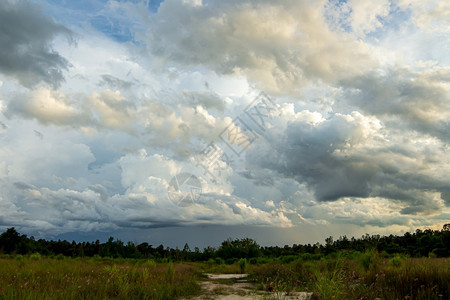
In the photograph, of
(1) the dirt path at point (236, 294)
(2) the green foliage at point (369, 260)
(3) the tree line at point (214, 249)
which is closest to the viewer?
(1) the dirt path at point (236, 294)

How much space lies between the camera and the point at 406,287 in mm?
5848

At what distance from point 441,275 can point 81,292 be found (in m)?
7.20

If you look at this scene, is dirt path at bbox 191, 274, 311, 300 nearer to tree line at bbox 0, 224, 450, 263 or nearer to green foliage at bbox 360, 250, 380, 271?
green foliage at bbox 360, 250, 380, 271

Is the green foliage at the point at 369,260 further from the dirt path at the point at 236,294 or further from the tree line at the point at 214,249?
the tree line at the point at 214,249

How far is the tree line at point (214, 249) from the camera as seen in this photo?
134 ft

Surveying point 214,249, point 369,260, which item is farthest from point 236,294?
point 214,249

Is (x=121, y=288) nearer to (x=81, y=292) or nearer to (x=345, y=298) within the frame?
(x=81, y=292)

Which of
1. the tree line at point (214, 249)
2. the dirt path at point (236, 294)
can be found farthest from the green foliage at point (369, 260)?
the tree line at point (214, 249)

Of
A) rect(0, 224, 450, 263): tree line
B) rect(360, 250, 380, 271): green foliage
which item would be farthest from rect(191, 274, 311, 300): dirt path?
rect(0, 224, 450, 263): tree line

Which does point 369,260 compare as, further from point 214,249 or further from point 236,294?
point 214,249

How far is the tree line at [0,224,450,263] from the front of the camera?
40.9m

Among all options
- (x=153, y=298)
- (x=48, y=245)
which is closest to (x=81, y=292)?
(x=153, y=298)

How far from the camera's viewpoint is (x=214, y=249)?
67062mm

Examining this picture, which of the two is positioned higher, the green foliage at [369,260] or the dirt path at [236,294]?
the green foliage at [369,260]
